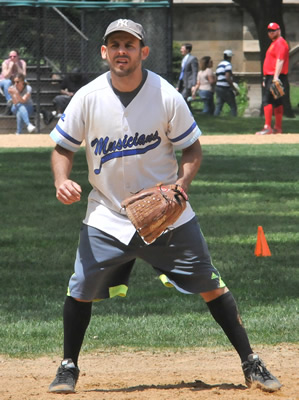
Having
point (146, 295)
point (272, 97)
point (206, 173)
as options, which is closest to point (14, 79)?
point (272, 97)

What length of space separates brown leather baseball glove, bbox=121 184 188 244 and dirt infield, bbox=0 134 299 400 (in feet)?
2.89

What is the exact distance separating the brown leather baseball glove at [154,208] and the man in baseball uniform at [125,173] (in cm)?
9

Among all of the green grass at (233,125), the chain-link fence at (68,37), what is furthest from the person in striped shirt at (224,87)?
the chain-link fence at (68,37)

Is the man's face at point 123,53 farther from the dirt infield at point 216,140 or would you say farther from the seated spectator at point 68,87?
the seated spectator at point 68,87

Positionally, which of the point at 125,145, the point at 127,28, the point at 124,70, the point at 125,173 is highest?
the point at 127,28

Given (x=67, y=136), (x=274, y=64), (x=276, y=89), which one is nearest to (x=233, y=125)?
(x=274, y=64)

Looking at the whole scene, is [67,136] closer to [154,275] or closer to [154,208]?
[154,208]

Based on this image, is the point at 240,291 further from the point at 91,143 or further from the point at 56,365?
the point at 91,143

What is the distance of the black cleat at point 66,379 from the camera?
5.29 meters

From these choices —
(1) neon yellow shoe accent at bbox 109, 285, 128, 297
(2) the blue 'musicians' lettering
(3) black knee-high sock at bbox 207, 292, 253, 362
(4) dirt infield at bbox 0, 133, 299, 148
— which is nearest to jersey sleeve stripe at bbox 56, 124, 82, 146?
(2) the blue 'musicians' lettering

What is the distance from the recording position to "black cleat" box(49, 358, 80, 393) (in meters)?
5.29

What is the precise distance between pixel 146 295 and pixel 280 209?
184 inches

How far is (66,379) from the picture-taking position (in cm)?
530

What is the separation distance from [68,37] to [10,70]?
77.7 inches
